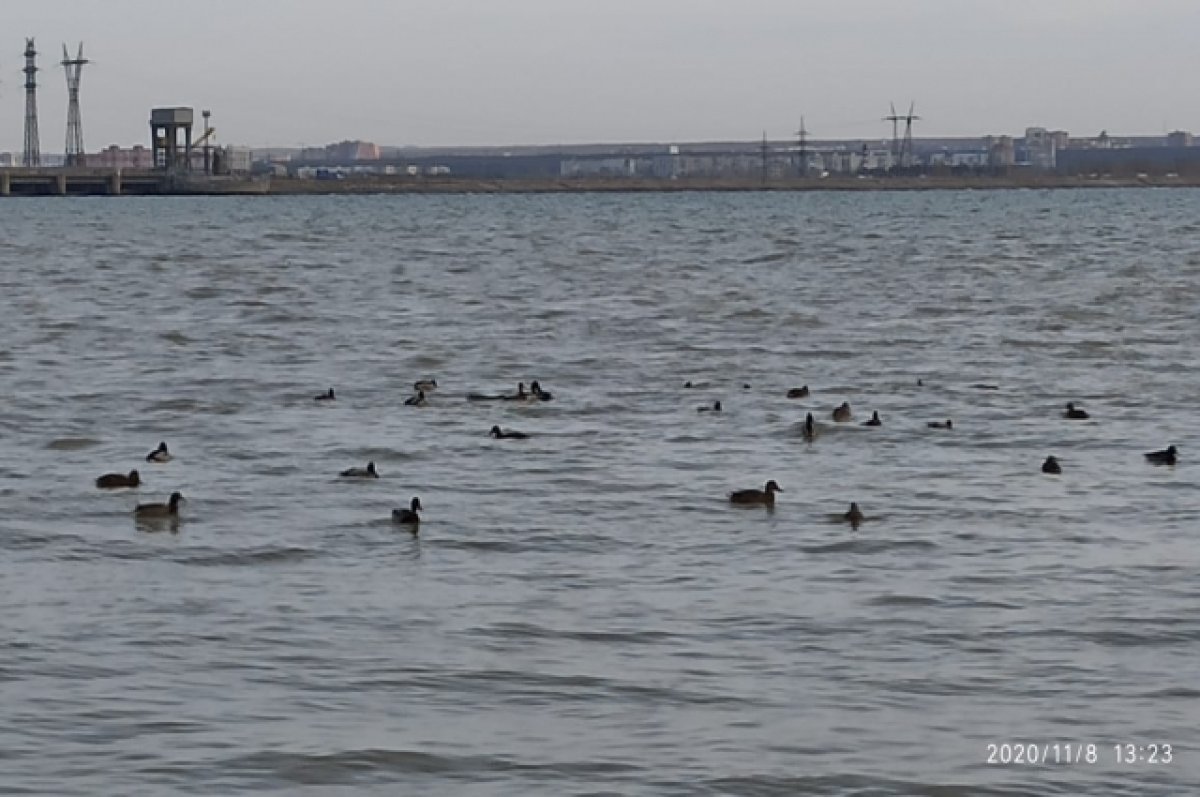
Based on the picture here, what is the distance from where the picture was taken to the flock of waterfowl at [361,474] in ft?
64.0

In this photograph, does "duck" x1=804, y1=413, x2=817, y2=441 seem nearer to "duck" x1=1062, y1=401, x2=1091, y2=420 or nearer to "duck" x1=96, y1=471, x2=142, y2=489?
"duck" x1=1062, y1=401, x2=1091, y2=420

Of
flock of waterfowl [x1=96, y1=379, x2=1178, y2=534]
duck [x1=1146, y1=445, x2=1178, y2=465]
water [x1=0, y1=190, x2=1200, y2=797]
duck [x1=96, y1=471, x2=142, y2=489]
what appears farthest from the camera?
duck [x1=1146, y1=445, x2=1178, y2=465]

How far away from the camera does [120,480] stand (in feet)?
71.0

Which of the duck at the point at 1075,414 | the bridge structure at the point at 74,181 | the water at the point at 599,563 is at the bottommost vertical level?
the water at the point at 599,563

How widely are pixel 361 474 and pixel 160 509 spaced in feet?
9.22

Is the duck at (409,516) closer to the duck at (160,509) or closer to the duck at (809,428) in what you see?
the duck at (160,509)

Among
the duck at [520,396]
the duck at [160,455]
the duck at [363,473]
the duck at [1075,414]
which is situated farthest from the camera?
the duck at [520,396]

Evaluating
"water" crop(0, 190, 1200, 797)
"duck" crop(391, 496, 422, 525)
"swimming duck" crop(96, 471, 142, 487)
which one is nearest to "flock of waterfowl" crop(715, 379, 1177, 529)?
"water" crop(0, 190, 1200, 797)

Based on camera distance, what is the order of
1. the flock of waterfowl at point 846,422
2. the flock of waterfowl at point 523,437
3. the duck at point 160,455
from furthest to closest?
1. the duck at point 160,455
2. the flock of waterfowl at point 846,422
3. the flock of waterfowl at point 523,437

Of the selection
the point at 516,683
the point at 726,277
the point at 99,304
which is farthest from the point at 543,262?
the point at 516,683

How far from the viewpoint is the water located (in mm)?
12289

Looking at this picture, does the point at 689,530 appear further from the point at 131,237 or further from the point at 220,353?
the point at 131,237

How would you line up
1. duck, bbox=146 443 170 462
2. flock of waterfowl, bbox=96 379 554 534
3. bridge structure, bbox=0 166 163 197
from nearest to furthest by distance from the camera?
flock of waterfowl, bbox=96 379 554 534
duck, bbox=146 443 170 462
bridge structure, bbox=0 166 163 197

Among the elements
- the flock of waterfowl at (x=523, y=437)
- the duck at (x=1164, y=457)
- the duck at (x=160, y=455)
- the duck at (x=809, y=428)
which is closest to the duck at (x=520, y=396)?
the flock of waterfowl at (x=523, y=437)
